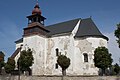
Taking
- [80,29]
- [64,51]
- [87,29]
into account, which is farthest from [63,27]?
[64,51]

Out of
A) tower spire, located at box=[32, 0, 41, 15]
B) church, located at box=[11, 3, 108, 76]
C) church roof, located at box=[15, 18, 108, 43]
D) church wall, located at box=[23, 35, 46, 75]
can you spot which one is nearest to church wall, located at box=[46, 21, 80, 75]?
church, located at box=[11, 3, 108, 76]

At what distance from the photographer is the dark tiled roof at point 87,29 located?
41812 millimetres

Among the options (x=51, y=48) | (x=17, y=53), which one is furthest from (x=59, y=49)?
(x=17, y=53)

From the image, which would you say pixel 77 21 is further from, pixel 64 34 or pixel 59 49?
pixel 59 49

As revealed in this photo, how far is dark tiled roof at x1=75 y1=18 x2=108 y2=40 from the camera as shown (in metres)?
41.8

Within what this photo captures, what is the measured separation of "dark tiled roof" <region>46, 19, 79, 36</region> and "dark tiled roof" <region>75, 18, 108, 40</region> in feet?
5.40

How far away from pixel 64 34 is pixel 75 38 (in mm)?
2718

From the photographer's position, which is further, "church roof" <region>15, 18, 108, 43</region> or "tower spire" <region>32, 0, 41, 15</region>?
"tower spire" <region>32, 0, 41, 15</region>

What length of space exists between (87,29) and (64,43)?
5.79 metres

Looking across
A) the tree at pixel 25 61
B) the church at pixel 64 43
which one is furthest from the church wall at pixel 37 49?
the tree at pixel 25 61

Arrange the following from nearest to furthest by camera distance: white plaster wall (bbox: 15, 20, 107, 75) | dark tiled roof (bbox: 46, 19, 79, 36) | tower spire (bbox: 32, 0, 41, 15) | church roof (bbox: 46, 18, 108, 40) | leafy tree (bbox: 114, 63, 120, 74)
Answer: leafy tree (bbox: 114, 63, 120, 74)
white plaster wall (bbox: 15, 20, 107, 75)
church roof (bbox: 46, 18, 108, 40)
dark tiled roof (bbox: 46, 19, 79, 36)
tower spire (bbox: 32, 0, 41, 15)

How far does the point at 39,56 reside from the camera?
143ft

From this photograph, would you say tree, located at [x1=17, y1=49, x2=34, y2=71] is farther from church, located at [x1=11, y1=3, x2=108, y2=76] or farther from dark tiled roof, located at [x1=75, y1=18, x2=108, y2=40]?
dark tiled roof, located at [x1=75, y1=18, x2=108, y2=40]

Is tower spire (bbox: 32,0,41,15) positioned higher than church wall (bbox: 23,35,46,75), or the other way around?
tower spire (bbox: 32,0,41,15)
